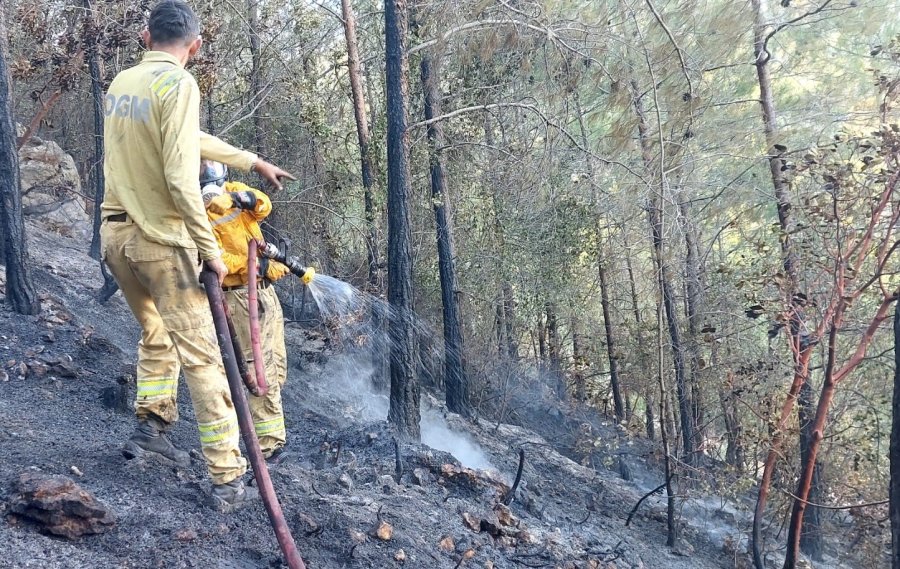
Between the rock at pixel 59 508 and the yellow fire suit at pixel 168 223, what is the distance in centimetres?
56

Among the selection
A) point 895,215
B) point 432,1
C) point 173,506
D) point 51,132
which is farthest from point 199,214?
point 51,132

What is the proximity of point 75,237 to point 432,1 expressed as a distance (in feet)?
21.4

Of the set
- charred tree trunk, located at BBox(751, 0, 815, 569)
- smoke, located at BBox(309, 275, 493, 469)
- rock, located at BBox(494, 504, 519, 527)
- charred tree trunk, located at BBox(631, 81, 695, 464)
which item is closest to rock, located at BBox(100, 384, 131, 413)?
rock, located at BBox(494, 504, 519, 527)

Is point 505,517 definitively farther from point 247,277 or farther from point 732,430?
point 732,430

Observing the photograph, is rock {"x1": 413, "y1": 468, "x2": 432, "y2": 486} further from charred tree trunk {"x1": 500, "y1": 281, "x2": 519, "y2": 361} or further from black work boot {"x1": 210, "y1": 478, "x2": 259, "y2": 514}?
charred tree trunk {"x1": 500, "y1": 281, "x2": 519, "y2": 361}

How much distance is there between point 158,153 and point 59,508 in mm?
1565

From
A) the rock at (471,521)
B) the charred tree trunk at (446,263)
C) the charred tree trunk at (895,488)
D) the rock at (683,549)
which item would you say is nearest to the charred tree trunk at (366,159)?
the charred tree trunk at (446,263)

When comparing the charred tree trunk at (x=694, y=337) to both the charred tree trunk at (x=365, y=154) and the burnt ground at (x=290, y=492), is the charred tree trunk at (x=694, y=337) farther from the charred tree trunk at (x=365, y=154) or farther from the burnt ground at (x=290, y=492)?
the charred tree trunk at (x=365, y=154)

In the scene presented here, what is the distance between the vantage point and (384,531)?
158 inches

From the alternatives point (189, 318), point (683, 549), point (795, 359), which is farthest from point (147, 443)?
point (683, 549)

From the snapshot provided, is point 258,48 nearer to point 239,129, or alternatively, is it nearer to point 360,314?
point 239,129

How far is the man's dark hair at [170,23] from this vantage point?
136 inches

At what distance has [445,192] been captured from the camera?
1076 centimetres

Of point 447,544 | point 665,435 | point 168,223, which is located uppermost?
point 168,223
